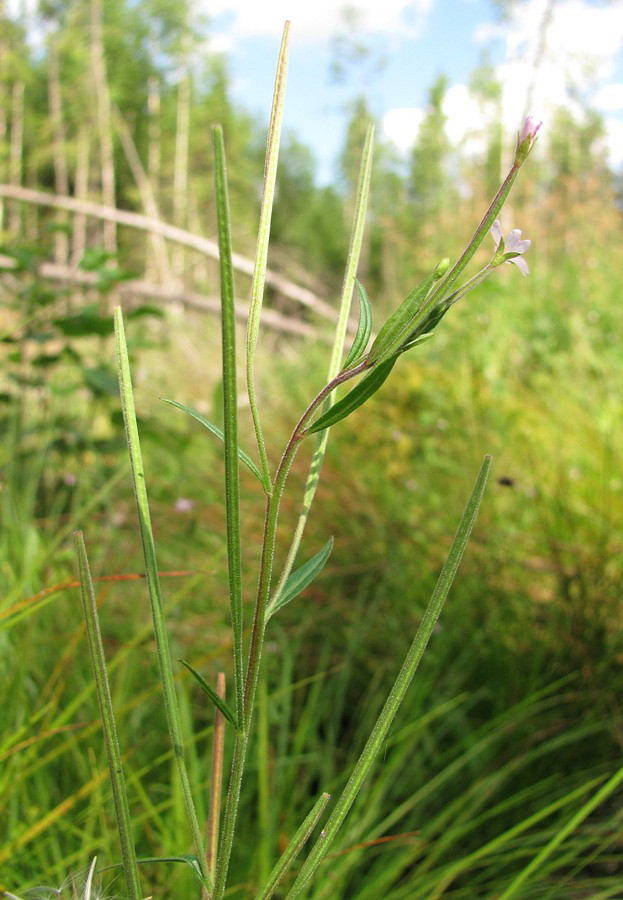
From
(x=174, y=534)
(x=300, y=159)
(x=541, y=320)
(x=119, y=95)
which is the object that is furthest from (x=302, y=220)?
(x=174, y=534)

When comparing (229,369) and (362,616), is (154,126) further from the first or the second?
(229,369)

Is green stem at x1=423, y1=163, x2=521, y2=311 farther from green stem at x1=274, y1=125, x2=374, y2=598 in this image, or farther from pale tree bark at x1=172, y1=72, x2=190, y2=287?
pale tree bark at x1=172, y1=72, x2=190, y2=287

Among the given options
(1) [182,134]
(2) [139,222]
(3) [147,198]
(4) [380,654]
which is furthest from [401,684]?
(1) [182,134]

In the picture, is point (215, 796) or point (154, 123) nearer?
point (215, 796)

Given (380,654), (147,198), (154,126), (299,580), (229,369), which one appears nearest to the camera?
(229,369)

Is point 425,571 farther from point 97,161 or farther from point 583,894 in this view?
point 97,161

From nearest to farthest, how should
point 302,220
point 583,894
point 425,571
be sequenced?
point 583,894 < point 425,571 < point 302,220

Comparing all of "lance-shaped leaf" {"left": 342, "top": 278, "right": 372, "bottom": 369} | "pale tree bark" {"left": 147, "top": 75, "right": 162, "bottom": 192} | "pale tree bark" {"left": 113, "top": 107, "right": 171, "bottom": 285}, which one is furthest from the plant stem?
"pale tree bark" {"left": 147, "top": 75, "right": 162, "bottom": 192}
